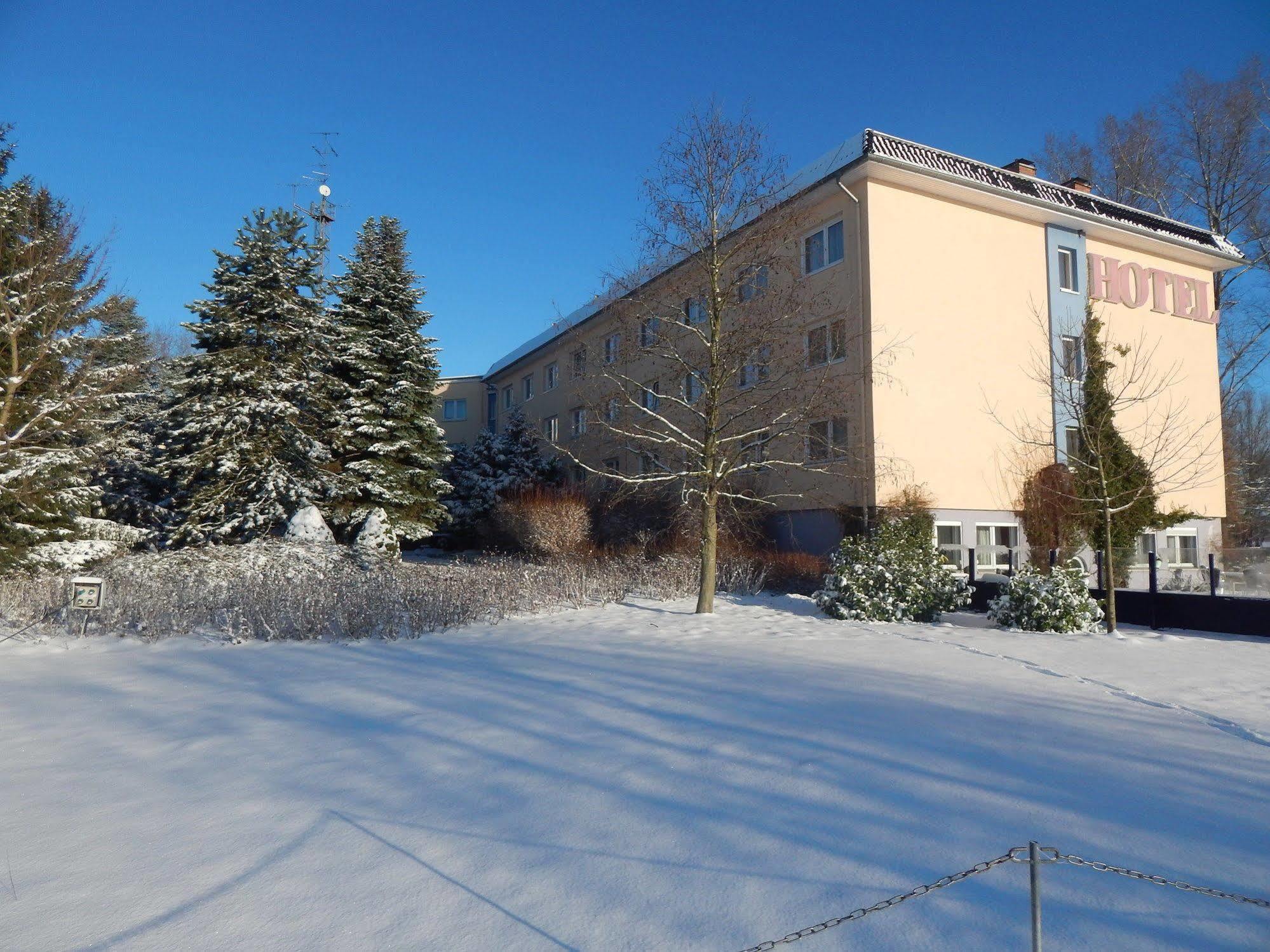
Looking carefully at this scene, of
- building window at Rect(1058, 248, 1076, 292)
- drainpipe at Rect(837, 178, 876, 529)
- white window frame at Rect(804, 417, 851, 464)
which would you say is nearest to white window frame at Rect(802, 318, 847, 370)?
drainpipe at Rect(837, 178, 876, 529)

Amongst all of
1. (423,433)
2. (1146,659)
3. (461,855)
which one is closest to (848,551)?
(1146,659)

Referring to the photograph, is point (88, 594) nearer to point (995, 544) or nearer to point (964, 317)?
point (995, 544)

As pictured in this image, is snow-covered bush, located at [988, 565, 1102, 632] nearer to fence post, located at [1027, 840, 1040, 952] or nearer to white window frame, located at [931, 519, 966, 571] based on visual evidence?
white window frame, located at [931, 519, 966, 571]

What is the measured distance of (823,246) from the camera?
20.4m

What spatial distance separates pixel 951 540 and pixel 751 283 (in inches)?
360

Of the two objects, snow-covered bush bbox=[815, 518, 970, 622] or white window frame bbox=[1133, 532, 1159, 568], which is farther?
white window frame bbox=[1133, 532, 1159, 568]

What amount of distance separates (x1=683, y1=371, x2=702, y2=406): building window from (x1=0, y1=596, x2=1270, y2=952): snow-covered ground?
607 cm

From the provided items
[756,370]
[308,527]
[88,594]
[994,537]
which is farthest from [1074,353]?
[88,594]

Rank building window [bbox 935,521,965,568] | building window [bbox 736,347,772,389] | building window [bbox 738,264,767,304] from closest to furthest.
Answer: building window [bbox 738,264,767,304]
building window [bbox 736,347,772,389]
building window [bbox 935,521,965,568]

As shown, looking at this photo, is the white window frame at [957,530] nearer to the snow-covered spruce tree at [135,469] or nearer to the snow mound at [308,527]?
the snow mound at [308,527]

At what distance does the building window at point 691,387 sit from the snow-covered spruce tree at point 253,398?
9822mm

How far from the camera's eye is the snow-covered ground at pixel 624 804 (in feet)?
11.9

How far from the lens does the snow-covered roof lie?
1845cm

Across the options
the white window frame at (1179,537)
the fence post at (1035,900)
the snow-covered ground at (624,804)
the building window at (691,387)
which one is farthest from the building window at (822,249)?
the fence post at (1035,900)
